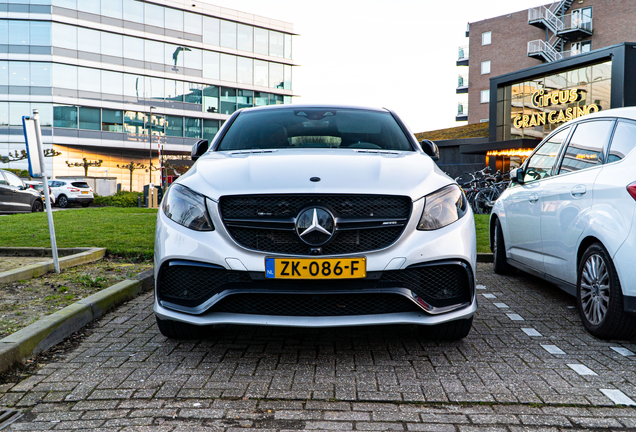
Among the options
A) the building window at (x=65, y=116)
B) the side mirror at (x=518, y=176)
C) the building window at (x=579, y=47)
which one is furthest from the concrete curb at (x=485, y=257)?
the building window at (x=65, y=116)

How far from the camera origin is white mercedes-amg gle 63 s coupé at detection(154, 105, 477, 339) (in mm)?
3061

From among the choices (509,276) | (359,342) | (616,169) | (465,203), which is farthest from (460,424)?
(509,276)

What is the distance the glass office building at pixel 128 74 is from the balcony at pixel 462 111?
17.3 m

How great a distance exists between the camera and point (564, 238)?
432cm

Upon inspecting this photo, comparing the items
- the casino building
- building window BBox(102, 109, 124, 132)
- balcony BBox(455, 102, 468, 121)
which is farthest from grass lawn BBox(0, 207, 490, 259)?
balcony BBox(455, 102, 468, 121)

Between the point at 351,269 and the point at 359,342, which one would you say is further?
the point at 359,342

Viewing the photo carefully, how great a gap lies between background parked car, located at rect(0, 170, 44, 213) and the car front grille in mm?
17194

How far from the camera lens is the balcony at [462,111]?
172ft

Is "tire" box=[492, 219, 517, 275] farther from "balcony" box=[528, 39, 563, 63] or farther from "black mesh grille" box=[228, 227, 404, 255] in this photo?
"balcony" box=[528, 39, 563, 63]

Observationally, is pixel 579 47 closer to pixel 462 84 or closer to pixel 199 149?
pixel 462 84

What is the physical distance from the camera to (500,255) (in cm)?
625

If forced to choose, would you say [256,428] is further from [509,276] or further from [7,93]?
[7,93]

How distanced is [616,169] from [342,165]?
73.2 inches

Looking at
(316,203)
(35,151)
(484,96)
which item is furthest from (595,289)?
(484,96)
